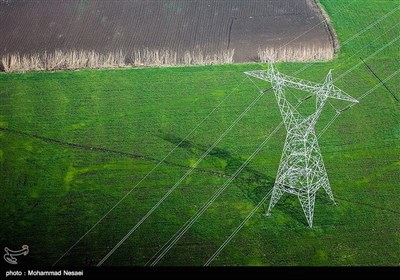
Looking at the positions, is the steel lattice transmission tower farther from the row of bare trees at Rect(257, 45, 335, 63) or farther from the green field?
the row of bare trees at Rect(257, 45, 335, 63)

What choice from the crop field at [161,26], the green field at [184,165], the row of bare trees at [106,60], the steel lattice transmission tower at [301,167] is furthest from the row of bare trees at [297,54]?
the steel lattice transmission tower at [301,167]

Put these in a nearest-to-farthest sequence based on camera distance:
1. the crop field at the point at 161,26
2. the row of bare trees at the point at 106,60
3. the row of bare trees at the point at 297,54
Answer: the row of bare trees at the point at 297,54
the row of bare trees at the point at 106,60
the crop field at the point at 161,26

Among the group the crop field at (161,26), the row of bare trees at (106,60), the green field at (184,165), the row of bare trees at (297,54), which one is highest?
the crop field at (161,26)

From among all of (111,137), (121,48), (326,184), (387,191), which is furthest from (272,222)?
(121,48)

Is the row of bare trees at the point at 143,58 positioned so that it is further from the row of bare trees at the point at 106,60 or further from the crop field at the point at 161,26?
the crop field at the point at 161,26

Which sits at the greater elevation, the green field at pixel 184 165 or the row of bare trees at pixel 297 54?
the row of bare trees at pixel 297 54

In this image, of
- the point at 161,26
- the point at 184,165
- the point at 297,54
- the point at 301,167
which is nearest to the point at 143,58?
the point at 161,26
